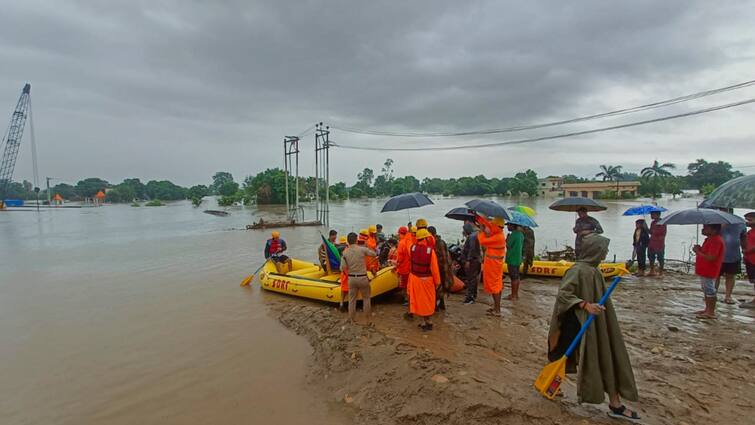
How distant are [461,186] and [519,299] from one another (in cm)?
8030

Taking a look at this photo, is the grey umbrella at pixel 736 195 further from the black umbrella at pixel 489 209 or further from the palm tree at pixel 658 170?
the palm tree at pixel 658 170

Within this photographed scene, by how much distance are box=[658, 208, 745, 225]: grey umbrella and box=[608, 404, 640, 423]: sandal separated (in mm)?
3708

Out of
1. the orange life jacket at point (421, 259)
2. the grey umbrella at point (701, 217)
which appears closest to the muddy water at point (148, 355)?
the orange life jacket at point (421, 259)

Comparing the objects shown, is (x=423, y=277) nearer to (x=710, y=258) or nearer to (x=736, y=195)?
(x=710, y=258)

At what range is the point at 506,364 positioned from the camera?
4266 mm

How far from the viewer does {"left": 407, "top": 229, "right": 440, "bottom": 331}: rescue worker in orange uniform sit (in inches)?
206

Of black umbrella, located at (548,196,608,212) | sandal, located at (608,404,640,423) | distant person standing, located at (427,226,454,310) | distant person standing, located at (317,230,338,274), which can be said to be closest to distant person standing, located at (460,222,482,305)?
distant person standing, located at (427,226,454,310)

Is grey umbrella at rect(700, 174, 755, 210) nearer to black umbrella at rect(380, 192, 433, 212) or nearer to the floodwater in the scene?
black umbrella at rect(380, 192, 433, 212)

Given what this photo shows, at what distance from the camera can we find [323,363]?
5.17 metres

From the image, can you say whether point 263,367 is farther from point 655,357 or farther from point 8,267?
point 8,267

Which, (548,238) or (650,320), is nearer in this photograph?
(650,320)

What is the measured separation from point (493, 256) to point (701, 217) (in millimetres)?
3068

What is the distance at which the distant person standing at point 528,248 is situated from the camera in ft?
27.4

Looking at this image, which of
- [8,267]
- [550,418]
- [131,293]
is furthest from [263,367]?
[8,267]
